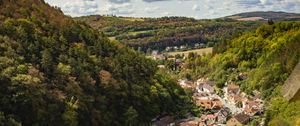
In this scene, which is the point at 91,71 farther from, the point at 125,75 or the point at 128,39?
the point at 128,39

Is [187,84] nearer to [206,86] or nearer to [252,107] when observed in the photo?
[206,86]

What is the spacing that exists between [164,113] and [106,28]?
416ft

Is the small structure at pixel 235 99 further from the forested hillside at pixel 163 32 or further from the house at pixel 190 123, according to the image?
the forested hillside at pixel 163 32

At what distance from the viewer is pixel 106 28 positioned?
184 m

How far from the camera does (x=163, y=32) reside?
174250 millimetres

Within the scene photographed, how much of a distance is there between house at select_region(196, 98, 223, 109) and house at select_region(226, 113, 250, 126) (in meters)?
10.6

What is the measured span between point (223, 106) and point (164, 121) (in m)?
16.3

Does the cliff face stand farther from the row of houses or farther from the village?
the row of houses

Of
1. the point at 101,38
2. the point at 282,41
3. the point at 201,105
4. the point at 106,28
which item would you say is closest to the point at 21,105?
the point at 101,38

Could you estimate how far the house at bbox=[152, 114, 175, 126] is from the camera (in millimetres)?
57263

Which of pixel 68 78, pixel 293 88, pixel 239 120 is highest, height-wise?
pixel 68 78

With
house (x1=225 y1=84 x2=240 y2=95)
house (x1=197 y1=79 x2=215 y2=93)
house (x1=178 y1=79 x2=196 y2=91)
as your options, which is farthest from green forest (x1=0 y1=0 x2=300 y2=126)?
house (x1=178 y1=79 x2=196 y2=91)

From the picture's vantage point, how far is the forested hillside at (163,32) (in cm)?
16350

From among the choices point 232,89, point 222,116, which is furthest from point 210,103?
point 222,116
